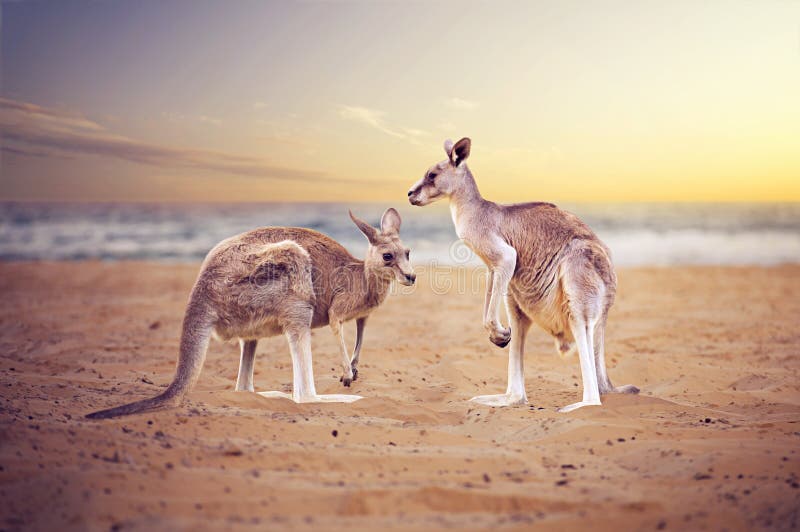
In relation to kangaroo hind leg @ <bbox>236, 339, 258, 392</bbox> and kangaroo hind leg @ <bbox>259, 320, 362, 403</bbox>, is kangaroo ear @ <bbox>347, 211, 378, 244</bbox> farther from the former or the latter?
kangaroo hind leg @ <bbox>236, 339, 258, 392</bbox>

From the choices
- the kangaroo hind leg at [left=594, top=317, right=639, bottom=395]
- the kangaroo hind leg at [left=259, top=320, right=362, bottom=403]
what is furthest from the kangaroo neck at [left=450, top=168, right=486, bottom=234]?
the kangaroo hind leg at [left=259, top=320, right=362, bottom=403]

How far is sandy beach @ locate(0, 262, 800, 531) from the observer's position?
2.72 meters

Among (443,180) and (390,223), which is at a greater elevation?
(443,180)

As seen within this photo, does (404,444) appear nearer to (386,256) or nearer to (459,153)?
(386,256)

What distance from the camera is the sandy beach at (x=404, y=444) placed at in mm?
2719

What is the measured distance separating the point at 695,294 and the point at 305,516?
11.9m

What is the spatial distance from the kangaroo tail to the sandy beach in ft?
0.48

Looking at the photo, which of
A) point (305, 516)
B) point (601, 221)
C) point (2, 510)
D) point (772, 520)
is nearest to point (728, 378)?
point (772, 520)

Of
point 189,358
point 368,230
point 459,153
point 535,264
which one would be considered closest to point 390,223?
point 368,230

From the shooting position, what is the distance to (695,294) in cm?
1272

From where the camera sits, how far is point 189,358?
454cm

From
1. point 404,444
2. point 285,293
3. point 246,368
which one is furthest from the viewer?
point 246,368

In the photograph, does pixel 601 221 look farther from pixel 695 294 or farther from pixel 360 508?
pixel 360 508

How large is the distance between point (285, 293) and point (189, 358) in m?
0.83
